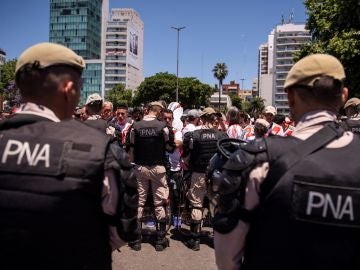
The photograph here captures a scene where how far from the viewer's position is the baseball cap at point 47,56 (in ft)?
6.61

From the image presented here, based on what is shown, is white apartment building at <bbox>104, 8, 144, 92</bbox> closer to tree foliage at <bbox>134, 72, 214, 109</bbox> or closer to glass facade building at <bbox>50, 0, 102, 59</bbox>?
glass facade building at <bbox>50, 0, 102, 59</bbox>

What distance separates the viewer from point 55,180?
1.89m

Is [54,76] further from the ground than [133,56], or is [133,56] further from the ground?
[133,56]

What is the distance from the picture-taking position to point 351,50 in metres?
18.0

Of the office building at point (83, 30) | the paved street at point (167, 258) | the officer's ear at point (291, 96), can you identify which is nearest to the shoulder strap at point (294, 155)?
the officer's ear at point (291, 96)

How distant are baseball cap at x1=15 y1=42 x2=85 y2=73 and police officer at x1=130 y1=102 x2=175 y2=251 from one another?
4.34 m

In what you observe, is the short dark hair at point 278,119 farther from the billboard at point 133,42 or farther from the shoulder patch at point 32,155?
the billboard at point 133,42

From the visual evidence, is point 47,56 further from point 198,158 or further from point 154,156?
point 198,158

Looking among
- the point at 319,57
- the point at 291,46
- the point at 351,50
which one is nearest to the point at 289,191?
the point at 319,57

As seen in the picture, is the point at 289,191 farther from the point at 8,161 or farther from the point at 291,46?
the point at 291,46

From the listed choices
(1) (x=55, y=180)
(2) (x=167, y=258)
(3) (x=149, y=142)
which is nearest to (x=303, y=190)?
(1) (x=55, y=180)

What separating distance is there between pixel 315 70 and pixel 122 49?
522ft

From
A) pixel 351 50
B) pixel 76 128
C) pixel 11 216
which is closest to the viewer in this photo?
pixel 11 216

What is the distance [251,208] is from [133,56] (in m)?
165
